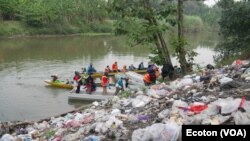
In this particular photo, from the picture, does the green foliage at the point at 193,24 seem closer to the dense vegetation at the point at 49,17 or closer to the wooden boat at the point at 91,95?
the dense vegetation at the point at 49,17

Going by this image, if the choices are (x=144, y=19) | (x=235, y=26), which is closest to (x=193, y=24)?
A: (x=235, y=26)

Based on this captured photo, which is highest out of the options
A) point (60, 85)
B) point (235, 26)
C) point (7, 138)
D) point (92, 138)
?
point (235, 26)

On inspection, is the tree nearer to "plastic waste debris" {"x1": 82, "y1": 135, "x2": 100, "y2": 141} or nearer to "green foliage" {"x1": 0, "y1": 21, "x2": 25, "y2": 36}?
"plastic waste debris" {"x1": 82, "y1": 135, "x2": 100, "y2": 141}

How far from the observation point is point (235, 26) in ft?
60.6

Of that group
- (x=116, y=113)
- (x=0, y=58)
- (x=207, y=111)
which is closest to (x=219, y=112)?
(x=207, y=111)

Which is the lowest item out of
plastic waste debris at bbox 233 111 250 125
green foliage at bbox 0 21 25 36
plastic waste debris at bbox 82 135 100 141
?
plastic waste debris at bbox 82 135 100 141

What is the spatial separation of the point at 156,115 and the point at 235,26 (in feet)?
37.6

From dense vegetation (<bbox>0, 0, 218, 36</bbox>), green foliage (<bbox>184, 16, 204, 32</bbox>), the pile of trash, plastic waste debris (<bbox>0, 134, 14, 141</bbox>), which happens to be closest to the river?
the pile of trash

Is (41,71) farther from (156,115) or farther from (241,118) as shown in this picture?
(241,118)

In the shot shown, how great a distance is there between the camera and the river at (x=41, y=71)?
1633 centimetres

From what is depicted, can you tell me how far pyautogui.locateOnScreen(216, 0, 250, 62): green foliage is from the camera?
17.9 metres

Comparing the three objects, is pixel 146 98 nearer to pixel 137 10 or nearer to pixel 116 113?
pixel 116 113

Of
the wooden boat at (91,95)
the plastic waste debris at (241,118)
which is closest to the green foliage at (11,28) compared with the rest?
the wooden boat at (91,95)

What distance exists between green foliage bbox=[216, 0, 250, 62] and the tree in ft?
11.0
